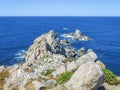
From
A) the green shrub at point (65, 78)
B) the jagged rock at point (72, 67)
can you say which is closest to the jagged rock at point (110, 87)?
the jagged rock at point (72, 67)

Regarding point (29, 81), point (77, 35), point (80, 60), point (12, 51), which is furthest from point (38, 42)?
point (77, 35)

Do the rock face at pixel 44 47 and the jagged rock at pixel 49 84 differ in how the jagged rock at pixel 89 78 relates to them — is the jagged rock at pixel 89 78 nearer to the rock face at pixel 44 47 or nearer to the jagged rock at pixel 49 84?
the jagged rock at pixel 49 84

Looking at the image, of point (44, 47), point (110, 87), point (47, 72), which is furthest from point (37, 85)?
point (44, 47)

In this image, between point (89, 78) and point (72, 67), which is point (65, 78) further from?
point (89, 78)

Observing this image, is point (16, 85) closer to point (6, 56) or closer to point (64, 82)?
point (64, 82)

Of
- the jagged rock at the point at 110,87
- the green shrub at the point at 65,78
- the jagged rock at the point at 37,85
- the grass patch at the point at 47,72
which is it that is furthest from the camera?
the grass patch at the point at 47,72

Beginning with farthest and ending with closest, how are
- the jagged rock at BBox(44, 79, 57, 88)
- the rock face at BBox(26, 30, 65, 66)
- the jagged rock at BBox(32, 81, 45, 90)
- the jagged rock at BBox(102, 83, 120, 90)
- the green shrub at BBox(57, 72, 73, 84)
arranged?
the rock face at BBox(26, 30, 65, 66) < the jagged rock at BBox(102, 83, 120, 90) < the green shrub at BBox(57, 72, 73, 84) < the jagged rock at BBox(44, 79, 57, 88) < the jagged rock at BBox(32, 81, 45, 90)

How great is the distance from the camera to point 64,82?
29.0 m

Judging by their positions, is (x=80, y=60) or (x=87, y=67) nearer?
(x=87, y=67)

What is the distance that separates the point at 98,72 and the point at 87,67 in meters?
1.41

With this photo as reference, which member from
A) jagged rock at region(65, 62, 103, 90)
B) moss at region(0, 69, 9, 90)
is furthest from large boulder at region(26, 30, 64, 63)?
jagged rock at region(65, 62, 103, 90)

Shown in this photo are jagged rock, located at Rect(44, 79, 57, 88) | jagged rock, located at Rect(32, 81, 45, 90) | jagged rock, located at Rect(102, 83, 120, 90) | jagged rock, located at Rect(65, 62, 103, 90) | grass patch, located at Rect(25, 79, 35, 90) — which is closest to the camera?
jagged rock, located at Rect(65, 62, 103, 90)

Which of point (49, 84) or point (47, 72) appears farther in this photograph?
point (47, 72)

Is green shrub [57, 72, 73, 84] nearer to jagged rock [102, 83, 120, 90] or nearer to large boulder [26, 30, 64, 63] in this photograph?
jagged rock [102, 83, 120, 90]
